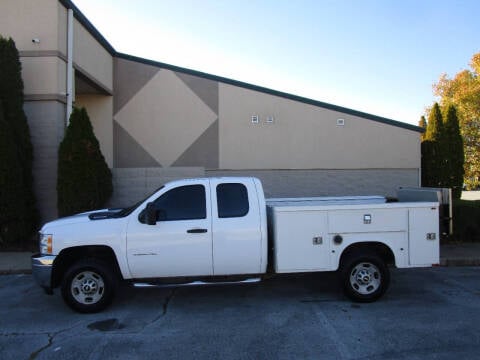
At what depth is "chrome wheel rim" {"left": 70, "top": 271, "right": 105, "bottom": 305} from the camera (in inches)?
214

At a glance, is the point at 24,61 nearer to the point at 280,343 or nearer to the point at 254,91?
the point at 254,91

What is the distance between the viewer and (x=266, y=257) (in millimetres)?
5574

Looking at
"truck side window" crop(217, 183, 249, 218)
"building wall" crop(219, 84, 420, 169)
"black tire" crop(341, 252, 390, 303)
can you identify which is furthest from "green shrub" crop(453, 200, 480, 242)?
"truck side window" crop(217, 183, 249, 218)

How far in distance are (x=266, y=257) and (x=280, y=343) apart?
4.69ft

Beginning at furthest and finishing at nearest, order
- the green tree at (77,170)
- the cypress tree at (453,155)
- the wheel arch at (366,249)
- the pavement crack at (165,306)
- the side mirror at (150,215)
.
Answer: the cypress tree at (453,155) → the green tree at (77,170) → the wheel arch at (366,249) → the side mirror at (150,215) → the pavement crack at (165,306)

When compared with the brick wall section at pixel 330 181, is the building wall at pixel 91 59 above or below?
above

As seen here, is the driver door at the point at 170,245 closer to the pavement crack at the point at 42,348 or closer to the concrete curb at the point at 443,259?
the pavement crack at the point at 42,348

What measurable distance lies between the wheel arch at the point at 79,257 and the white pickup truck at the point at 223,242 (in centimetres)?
1

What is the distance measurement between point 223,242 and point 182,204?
32.5 inches

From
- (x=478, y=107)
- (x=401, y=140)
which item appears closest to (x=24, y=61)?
(x=401, y=140)

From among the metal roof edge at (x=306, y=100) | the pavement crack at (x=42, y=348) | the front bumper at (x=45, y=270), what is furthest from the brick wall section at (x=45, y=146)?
the pavement crack at (x=42, y=348)

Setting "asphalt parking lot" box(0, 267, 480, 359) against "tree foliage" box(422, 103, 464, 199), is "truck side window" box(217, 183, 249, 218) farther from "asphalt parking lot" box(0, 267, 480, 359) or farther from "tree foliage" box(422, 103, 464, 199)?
"tree foliage" box(422, 103, 464, 199)

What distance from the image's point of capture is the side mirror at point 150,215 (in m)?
5.29

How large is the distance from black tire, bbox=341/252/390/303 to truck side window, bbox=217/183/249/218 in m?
1.75
